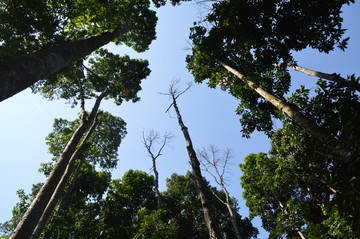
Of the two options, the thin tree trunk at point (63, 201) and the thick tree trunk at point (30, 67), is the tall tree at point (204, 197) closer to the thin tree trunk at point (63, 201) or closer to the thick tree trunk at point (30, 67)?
the thick tree trunk at point (30, 67)

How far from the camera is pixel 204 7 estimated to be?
11305mm

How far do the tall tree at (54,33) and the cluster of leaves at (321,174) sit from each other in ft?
16.3

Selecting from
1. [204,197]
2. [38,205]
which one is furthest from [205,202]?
[38,205]

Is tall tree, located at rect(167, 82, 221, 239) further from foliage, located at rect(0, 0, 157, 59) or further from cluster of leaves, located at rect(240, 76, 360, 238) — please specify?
foliage, located at rect(0, 0, 157, 59)

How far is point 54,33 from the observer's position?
959cm

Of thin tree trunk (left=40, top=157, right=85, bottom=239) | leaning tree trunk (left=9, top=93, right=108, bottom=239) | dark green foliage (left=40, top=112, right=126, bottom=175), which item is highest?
dark green foliage (left=40, top=112, right=126, bottom=175)

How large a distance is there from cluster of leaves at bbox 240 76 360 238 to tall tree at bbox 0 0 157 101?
496 cm

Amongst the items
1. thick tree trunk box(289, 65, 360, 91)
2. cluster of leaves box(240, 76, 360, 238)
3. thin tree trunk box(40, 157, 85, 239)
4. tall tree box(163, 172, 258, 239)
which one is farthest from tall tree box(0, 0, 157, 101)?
tall tree box(163, 172, 258, 239)

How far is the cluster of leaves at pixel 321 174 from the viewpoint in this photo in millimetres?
3542

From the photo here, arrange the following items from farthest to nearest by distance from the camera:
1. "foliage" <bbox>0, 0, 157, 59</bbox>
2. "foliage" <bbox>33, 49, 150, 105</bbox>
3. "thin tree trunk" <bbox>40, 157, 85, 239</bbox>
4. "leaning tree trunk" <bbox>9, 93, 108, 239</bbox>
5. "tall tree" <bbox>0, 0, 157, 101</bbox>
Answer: "foliage" <bbox>33, 49, 150, 105</bbox>, "thin tree trunk" <bbox>40, 157, 85, 239</bbox>, "foliage" <bbox>0, 0, 157, 59</bbox>, "leaning tree trunk" <bbox>9, 93, 108, 239</bbox>, "tall tree" <bbox>0, 0, 157, 101</bbox>

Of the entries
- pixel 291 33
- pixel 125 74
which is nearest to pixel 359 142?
pixel 291 33

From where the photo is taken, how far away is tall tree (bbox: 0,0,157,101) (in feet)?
11.0

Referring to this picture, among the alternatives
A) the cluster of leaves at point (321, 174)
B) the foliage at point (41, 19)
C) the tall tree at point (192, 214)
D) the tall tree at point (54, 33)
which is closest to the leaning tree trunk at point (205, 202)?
the cluster of leaves at point (321, 174)

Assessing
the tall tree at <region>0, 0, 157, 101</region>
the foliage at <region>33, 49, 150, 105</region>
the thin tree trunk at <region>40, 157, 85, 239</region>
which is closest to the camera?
the tall tree at <region>0, 0, 157, 101</region>
